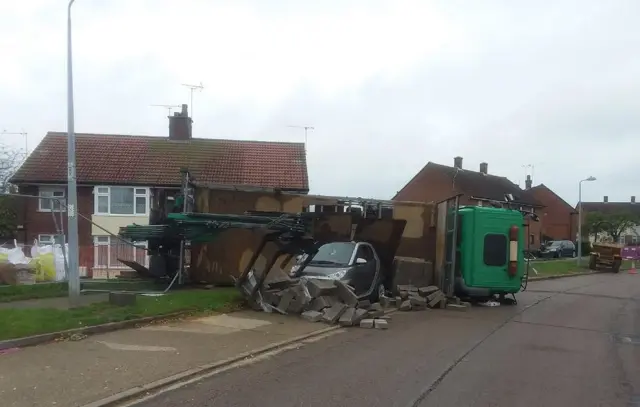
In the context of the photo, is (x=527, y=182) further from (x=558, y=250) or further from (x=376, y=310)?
(x=376, y=310)

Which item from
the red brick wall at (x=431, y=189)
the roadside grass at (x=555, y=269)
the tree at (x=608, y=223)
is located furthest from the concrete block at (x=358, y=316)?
the tree at (x=608, y=223)

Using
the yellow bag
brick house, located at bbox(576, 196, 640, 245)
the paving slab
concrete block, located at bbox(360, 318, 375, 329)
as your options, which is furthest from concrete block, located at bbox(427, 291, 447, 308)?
A: brick house, located at bbox(576, 196, 640, 245)

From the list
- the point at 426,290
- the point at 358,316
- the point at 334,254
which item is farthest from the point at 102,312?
the point at 426,290

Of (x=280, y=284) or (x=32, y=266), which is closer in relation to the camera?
(x=280, y=284)

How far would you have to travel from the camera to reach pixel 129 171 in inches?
1356

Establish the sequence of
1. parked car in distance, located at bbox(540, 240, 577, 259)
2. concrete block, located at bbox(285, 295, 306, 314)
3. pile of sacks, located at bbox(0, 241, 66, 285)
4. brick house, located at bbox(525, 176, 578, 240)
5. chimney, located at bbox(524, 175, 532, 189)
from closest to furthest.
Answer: concrete block, located at bbox(285, 295, 306, 314), pile of sacks, located at bbox(0, 241, 66, 285), parked car in distance, located at bbox(540, 240, 577, 259), brick house, located at bbox(525, 176, 578, 240), chimney, located at bbox(524, 175, 532, 189)

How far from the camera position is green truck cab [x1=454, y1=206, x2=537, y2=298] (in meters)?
16.8

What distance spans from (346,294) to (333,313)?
3.31 ft

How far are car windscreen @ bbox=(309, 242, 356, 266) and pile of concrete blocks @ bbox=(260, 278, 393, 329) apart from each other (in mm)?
1573

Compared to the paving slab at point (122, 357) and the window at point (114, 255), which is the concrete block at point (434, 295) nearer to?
the paving slab at point (122, 357)

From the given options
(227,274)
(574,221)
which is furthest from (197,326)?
(574,221)

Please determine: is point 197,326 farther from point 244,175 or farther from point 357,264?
point 244,175

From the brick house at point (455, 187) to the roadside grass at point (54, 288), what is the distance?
147ft

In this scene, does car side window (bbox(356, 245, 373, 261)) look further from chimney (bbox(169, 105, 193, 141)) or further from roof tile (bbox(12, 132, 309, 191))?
chimney (bbox(169, 105, 193, 141))
